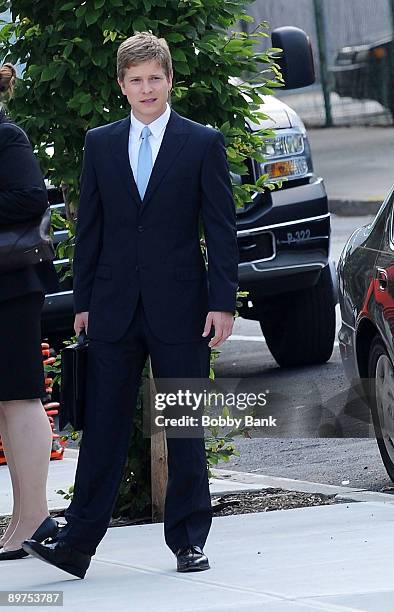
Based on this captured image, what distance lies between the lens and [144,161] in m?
6.02

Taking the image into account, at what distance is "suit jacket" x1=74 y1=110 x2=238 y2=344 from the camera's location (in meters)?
5.91

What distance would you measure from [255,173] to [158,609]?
5.28 metres

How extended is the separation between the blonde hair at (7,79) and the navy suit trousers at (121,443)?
1123mm

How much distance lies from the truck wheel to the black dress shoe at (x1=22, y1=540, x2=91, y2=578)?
5.53 meters

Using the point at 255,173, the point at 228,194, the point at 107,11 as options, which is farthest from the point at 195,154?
Answer: the point at 255,173

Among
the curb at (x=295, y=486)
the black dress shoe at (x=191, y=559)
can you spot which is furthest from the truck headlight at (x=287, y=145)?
the black dress shoe at (x=191, y=559)

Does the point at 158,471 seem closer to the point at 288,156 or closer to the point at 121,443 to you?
the point at 121,443

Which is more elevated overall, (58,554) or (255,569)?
(58,554)

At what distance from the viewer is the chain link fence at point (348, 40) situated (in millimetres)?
25219

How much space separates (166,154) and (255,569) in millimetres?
1473

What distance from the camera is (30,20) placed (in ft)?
23.9

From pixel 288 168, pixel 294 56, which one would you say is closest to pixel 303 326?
pixel 288 168

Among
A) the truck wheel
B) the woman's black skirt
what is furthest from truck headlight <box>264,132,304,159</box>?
the woman's black skirt

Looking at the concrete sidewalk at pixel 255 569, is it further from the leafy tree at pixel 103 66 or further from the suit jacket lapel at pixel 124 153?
the leafy tree at pixel 103 66
